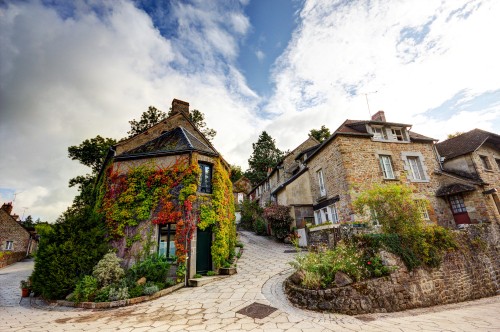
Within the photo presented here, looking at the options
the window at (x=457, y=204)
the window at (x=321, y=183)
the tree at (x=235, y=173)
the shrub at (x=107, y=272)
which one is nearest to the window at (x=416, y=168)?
the window at (x=457, y=204)

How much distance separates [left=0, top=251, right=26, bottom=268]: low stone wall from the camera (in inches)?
914

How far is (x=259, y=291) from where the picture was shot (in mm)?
7566

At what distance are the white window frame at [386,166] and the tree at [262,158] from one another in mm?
24112

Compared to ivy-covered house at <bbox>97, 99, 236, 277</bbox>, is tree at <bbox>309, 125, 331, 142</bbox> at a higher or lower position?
higher

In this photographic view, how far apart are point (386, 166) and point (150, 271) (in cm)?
1587

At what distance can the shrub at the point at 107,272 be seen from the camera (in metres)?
8.47

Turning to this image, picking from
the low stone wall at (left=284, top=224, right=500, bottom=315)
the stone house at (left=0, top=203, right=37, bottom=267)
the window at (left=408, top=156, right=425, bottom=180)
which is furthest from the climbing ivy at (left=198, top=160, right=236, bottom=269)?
the stone house at (left=0, top=203, right=37, bottom=267)

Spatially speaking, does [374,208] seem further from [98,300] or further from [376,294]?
[98,300]

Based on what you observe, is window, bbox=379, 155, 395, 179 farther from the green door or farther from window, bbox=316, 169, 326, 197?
the green door

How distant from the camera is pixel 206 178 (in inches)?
492

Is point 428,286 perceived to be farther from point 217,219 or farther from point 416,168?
point 416,168

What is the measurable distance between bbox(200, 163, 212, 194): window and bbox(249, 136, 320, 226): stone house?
359 inches

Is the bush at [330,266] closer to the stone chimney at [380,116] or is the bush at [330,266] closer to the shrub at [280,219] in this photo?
the shrub at [280,219]

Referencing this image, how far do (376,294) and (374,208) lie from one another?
3.41 metres
